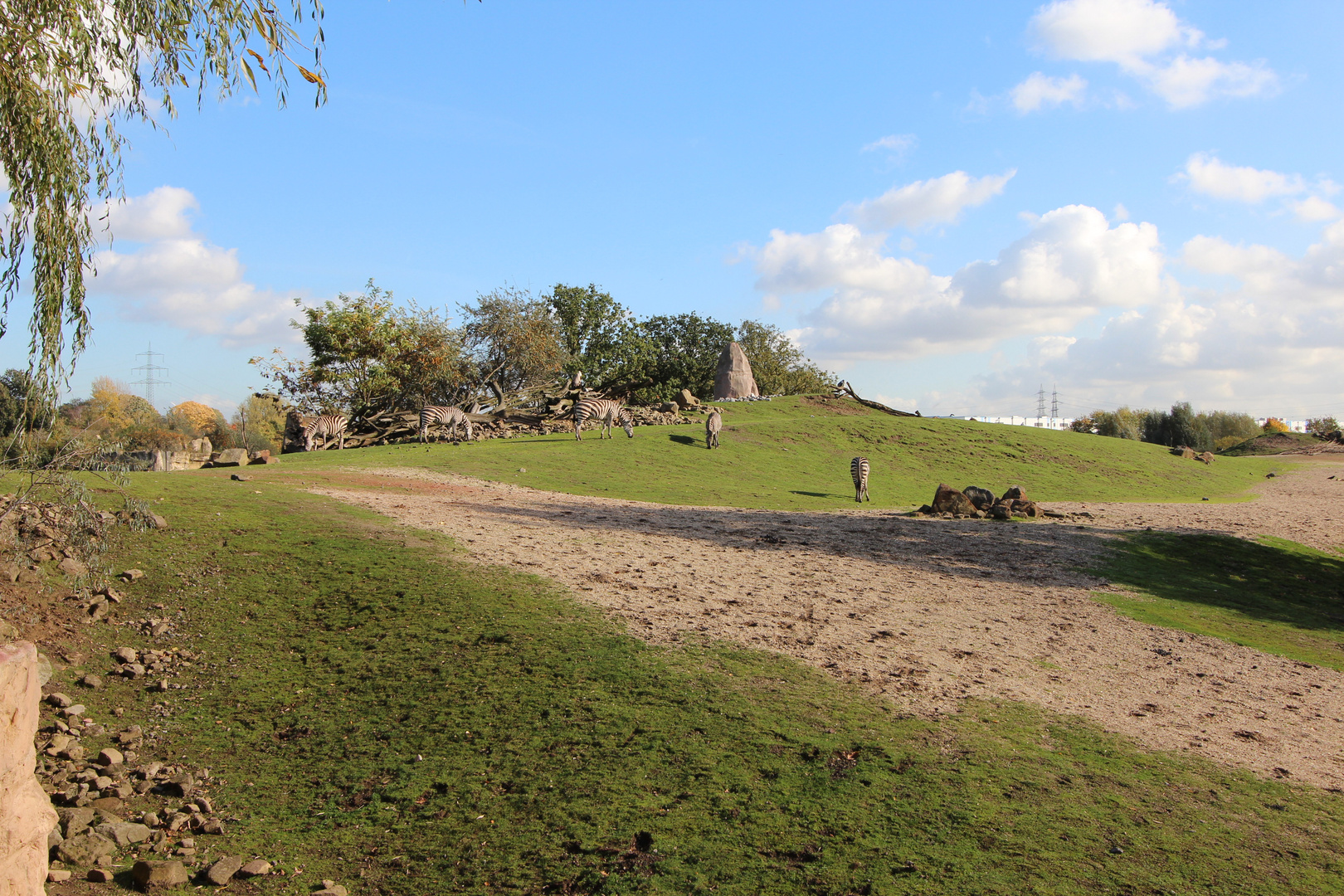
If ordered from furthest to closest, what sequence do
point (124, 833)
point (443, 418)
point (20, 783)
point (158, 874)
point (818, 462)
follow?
point (443, 418)
point (818, 462)
point (124, 833)
point (158, 874)
point (20, 783)

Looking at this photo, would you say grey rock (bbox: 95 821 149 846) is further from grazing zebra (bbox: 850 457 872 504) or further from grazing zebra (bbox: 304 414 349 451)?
grazing zebra (bbox: 304 414 349 451)

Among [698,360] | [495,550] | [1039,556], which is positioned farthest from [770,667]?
[698,360]

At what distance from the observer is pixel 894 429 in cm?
3784

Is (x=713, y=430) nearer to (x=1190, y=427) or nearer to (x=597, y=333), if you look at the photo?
(x=597, y=333)

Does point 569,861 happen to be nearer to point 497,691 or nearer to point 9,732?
point 497,691

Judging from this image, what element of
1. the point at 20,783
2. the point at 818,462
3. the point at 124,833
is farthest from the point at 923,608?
the point at 818,462

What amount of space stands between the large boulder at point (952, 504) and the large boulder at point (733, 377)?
106ft

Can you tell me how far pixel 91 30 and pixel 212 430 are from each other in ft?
256

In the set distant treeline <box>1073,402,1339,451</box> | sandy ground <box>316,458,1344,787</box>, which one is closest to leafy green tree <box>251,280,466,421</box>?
sandy ground <box>316,458,1344,787</box>

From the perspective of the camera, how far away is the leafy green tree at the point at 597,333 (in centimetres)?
5772

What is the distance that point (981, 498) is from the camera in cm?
1984

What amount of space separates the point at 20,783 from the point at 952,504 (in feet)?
59.9

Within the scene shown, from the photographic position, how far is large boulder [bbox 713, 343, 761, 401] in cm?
5171

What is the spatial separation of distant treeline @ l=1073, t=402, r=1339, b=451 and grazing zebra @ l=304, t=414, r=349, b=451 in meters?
50.6
